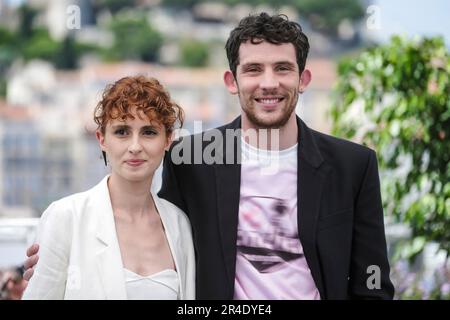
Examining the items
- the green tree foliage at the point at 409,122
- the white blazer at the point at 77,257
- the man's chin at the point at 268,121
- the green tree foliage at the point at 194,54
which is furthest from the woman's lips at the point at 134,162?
the green tree foliage at the point at 194,54

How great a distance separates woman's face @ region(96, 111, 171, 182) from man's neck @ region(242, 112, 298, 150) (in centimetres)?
19

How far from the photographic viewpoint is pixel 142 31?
65.9m

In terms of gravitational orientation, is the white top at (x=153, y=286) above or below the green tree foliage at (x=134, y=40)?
below

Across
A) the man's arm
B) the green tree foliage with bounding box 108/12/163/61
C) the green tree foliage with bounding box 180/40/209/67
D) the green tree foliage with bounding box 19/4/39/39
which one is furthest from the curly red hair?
the green tree foliage with bounding box 19/4/39/39

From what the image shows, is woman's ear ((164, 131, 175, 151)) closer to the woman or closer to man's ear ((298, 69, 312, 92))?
the woman

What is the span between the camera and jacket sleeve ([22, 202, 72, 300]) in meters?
1.51

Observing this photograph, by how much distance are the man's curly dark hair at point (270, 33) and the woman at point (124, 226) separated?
18 centimetres

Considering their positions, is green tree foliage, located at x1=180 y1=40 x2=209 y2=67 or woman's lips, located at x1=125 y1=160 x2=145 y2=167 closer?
woman's lips, located at x1=125 y1=160 x2=145 y2=167

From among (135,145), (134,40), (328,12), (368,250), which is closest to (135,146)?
(135,145)

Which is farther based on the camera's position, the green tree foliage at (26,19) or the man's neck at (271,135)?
the green tree foliage at (26,19)

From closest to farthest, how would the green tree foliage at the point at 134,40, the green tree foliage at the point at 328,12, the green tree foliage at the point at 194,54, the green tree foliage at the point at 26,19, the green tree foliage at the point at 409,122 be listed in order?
the green tree foliage at the point at 409,122
the green tree foliage at the point at 194,54
the green tree foliage at the point at 134,40
the green tree foliage at the point at 328,12
the green tree foliage at the point at 26,19

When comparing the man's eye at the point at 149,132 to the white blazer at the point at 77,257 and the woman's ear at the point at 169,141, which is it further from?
the white blazer at the point at 77,257

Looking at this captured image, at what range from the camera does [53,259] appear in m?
1.51

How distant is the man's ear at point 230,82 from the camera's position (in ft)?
5.66
